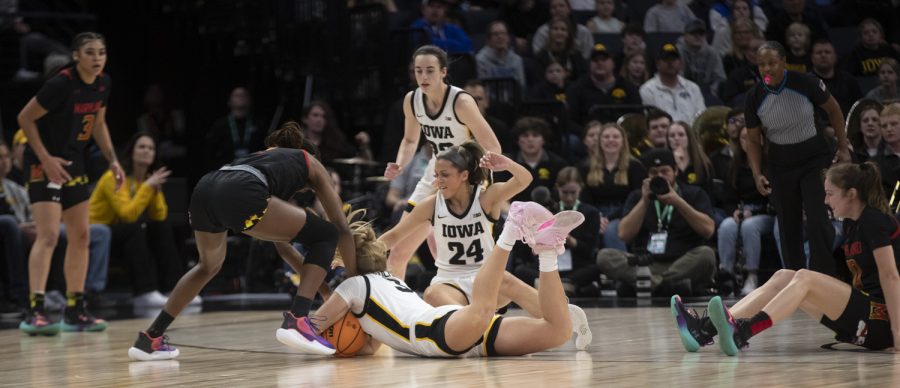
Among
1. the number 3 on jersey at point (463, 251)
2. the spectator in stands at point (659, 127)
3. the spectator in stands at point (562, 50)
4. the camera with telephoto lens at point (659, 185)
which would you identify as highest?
the spectator in stands at point (562, 50)

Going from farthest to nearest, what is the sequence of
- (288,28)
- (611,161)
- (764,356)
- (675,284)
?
(288,28) < (611,161) < (675,284) < (764,356)

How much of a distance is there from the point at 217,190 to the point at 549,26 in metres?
7.09

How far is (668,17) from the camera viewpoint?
43.2 ft

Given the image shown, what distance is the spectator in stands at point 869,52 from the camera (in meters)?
11.8

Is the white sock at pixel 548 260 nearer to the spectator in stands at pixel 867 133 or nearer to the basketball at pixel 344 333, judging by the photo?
the basketball at pixel 344 333

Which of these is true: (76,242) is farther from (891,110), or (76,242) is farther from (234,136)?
(891,110)

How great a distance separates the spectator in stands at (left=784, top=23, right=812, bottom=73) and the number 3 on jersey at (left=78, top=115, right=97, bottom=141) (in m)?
6.24

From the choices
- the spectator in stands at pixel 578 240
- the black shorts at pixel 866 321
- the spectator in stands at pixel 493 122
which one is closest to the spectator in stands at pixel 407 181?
the spectator in stands at pixel 493 122

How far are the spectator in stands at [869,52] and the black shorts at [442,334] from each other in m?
7.22

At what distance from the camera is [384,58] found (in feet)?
42.3

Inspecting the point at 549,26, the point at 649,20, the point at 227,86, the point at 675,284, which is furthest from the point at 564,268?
the point at 227,86

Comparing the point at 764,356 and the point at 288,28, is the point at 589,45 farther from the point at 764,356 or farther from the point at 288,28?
the point at 764,356

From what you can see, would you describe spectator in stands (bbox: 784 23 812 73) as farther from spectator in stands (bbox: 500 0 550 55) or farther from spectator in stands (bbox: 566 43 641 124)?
spectator in stands (bbox: 500 0 550 55)

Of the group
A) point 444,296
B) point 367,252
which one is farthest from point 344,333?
point 444,296
